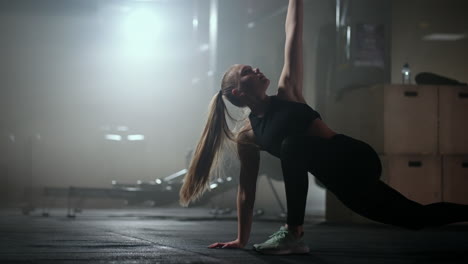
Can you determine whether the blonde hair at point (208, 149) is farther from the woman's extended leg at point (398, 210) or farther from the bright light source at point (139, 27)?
the bright light source at point (139, 27)

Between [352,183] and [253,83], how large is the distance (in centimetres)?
55

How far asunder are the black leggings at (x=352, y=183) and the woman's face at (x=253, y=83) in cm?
24

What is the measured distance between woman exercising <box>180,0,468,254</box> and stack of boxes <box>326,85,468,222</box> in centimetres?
197

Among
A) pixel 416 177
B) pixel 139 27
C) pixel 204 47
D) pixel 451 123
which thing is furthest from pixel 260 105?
pixel 139 27

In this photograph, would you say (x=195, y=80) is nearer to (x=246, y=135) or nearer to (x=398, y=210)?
(x=246, y=135)

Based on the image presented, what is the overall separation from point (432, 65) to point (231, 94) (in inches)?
272

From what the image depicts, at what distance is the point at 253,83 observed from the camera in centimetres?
282

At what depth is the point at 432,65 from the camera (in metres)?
9.24

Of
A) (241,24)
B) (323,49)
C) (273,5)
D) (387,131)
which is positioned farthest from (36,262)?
(273,5)

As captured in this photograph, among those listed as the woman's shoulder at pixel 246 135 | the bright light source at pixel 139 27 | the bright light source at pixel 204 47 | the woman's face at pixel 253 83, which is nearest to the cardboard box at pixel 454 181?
the woman's shoulder at pixel 246 135

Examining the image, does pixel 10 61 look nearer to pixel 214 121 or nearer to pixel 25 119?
pixel 25 119

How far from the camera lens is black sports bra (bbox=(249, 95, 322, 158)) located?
274 cm

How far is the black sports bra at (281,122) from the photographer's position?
9.00 ft

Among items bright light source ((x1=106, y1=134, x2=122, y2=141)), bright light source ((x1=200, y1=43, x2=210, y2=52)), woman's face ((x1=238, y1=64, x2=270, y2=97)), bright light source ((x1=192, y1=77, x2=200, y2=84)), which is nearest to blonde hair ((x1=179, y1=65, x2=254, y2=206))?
woman's face ((x1=238, y1=64, x2=270, y2=97))
